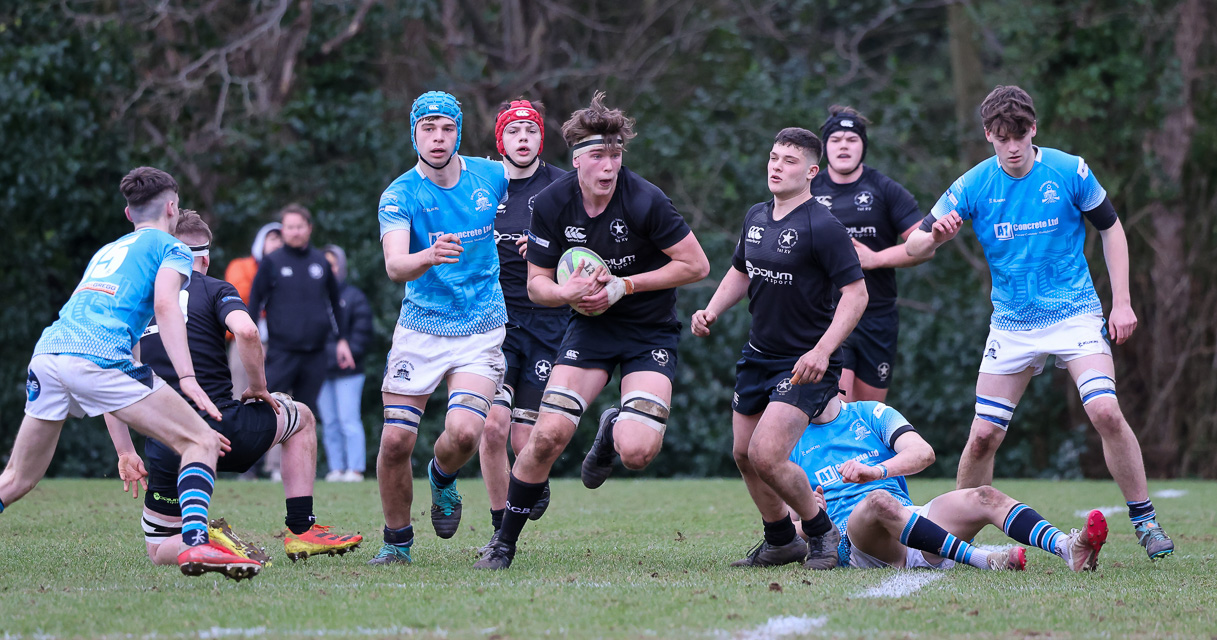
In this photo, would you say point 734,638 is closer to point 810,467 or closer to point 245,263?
point 810,467

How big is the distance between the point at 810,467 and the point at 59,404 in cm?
336

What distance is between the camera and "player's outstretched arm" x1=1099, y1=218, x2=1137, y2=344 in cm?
604

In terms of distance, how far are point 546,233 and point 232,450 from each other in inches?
68.0

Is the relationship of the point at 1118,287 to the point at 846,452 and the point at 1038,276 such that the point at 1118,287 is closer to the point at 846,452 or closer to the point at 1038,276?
the point at 1038,276

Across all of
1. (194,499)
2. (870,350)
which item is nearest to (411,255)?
(194,499)

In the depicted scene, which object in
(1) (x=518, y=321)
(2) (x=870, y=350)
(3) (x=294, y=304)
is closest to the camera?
(1) (x=518, y=321)

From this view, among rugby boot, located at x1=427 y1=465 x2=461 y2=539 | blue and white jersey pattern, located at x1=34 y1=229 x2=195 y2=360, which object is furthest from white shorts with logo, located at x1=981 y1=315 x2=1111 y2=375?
blue and white jersey pattern, located at x1=34 y1=229 x2=195 y2=360

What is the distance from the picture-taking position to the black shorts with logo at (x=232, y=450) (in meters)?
5.59

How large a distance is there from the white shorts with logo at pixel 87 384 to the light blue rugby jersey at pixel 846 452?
9.74 ft

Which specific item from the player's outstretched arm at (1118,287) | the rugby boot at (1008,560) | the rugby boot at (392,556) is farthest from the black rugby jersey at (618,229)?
the player's outstretched arm at (1118,287)

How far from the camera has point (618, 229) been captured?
553 cm

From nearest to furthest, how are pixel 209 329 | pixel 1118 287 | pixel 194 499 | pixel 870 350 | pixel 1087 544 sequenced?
pixel 194 499 → pixel 1087 544 → pixel 209 329 → pixel 1118 287 → pixel 870 350

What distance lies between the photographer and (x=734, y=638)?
3840 mm

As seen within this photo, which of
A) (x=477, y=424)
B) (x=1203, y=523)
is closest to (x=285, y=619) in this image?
(x=477, y=424)
